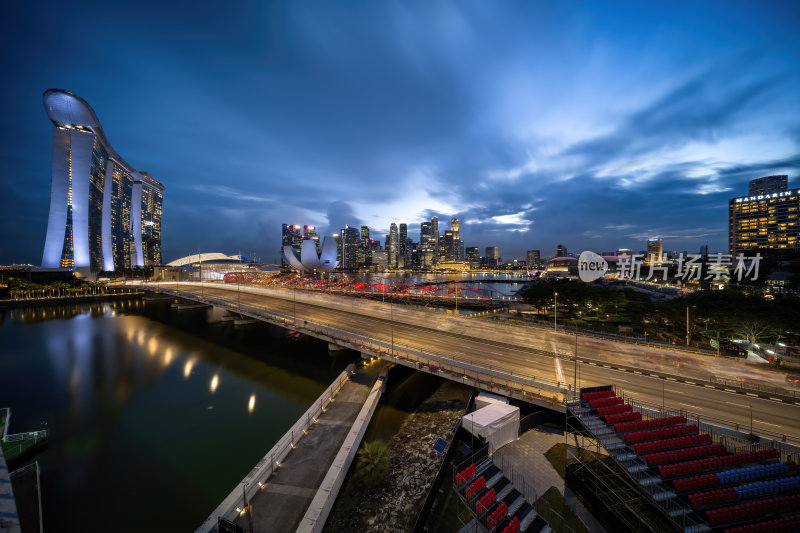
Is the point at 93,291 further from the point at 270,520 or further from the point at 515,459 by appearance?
the point at 515,459

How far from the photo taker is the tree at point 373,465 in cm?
1337

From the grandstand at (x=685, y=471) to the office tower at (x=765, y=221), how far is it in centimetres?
11869

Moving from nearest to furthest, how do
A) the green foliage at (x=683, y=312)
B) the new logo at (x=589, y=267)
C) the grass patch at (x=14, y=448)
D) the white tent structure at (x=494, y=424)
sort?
the white tent structure at (x=494, y=424) < the grass patch at (x=14, y=448) < the green foliage at (x=683, y=312) < the new logo at (x=589, y=267)

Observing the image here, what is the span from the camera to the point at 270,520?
34.4ft

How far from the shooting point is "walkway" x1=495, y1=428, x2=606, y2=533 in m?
11.6

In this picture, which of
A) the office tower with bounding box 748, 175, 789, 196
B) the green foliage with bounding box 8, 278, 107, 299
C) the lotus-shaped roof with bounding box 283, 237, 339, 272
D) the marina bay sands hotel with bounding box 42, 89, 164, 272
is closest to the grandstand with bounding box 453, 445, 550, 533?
the green foliage with bounding box 8, 278, 107, 299

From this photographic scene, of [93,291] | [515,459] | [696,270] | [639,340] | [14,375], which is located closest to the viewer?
[515,459]

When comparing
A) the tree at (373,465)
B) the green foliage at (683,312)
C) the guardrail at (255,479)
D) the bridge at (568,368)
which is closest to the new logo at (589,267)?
the green foliage at (683,312)

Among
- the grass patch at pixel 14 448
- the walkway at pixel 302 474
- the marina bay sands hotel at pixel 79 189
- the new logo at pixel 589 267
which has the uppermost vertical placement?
the marina bay sands hotel at pixel 79 189

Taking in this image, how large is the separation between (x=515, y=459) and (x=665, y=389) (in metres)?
9.88

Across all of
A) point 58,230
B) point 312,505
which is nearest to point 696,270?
point 312,505

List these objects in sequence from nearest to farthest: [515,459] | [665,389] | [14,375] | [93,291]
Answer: [515,459]
[665,389]
[14,375]
[93,291]

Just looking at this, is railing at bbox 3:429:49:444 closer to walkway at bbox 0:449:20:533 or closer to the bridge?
walkway at bbox 0:449:20:533

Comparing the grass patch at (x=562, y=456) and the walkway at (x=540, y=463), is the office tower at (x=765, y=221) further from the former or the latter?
the grass patch at (x=562, y=456)
